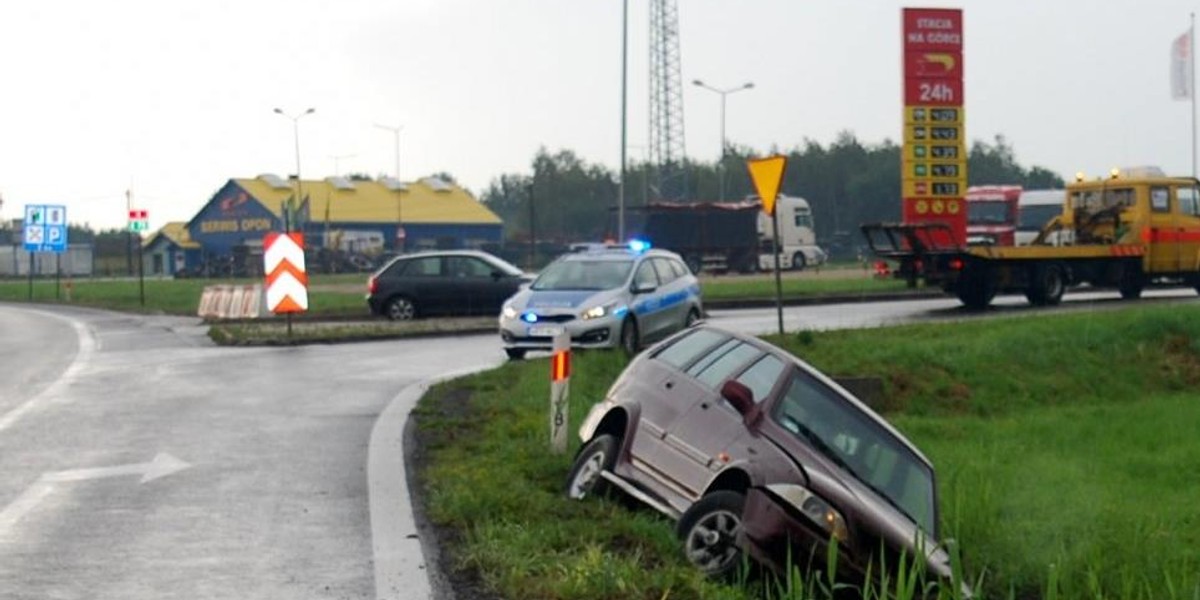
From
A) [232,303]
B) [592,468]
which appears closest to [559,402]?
[592,468]

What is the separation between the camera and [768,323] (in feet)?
103

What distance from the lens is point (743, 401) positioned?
375 inches

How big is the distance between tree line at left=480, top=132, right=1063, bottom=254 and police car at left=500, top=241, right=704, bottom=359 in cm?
2195

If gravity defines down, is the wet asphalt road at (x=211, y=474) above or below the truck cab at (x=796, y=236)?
below

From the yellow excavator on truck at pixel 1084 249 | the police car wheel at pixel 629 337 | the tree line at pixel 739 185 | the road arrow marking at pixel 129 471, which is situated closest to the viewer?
the road arrow marking at pixel 129 471

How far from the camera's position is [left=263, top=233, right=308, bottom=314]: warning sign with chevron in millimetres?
28516

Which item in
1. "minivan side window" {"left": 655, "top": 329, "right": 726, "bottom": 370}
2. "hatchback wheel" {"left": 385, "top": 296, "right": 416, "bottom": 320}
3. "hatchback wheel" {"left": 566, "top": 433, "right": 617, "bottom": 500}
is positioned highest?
"minivan side window" {"left": 655, "top": 329, "right": 726, "bottom": 370}

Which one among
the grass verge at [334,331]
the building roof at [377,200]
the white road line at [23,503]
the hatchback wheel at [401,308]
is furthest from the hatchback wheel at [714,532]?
the building roof at [377,200]

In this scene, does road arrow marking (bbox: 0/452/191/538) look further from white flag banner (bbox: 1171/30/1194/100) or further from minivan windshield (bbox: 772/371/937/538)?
white flag banner (bbox: 1171/30/1194/100)

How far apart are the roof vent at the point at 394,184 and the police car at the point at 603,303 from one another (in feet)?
237

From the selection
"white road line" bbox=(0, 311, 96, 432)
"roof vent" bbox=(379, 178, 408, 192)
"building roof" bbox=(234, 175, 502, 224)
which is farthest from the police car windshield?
"roof vent" bbox=(379, 178, 408, 192)

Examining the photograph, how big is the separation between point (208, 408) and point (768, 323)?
51.9 ft

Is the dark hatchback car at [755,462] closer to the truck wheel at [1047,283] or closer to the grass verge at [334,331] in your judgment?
the grass verge at [334,331]

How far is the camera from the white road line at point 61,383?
53.5ft
